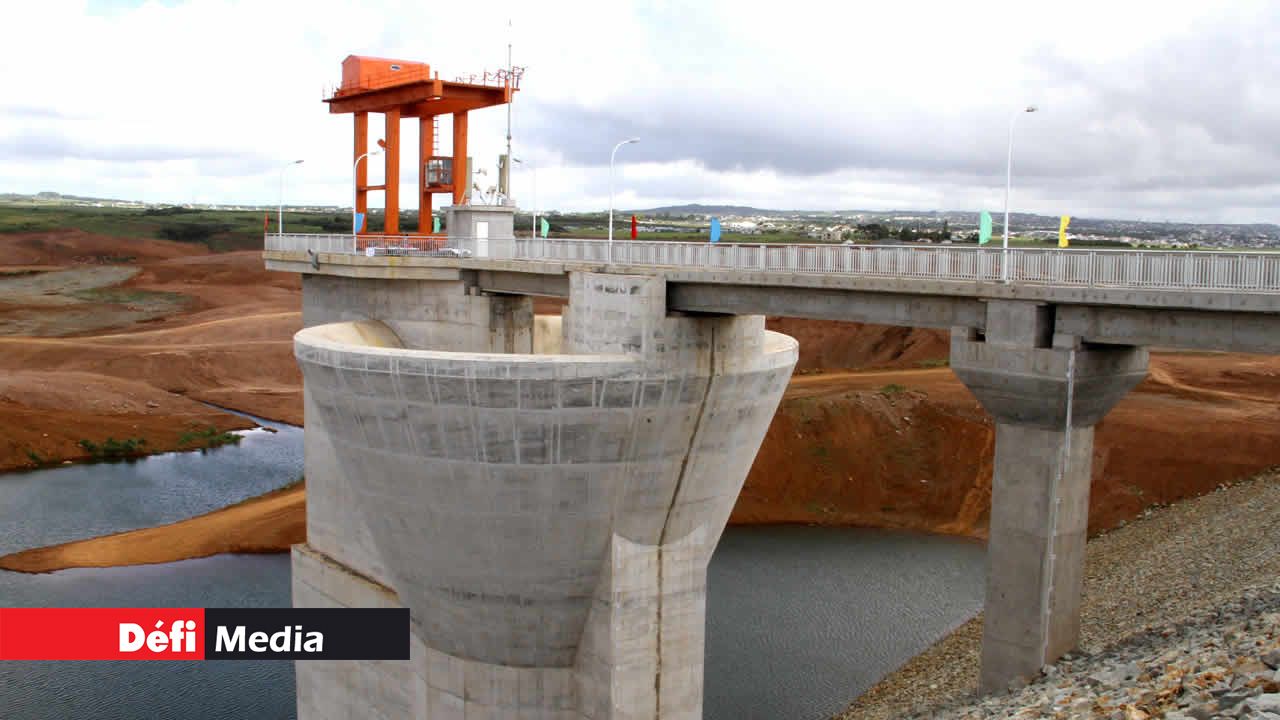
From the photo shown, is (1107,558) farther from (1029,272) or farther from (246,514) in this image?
(246,514)

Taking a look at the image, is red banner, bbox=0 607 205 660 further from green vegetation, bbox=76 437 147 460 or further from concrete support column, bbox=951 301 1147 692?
green vegetation, bbox=76 437 147 460

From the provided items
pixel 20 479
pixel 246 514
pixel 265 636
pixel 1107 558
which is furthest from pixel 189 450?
pixel 1107 558

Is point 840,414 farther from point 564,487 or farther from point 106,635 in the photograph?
point 564,487

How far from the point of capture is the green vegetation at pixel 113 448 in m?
55.3

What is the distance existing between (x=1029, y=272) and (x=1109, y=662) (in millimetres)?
5282

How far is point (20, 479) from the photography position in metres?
51.2

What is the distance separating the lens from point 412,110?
31875 millimetres

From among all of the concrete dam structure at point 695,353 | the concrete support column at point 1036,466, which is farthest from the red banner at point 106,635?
the concrete support column at point 1036,466

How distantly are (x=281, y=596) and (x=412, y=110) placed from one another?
16.5 m

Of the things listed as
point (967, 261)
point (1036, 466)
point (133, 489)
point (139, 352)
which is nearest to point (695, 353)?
point (967, 261)

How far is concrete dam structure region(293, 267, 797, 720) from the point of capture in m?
19.7

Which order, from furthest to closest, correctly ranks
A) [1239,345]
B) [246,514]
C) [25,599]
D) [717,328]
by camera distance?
1. [246,514]
2. [25,599]
3. [717,328]
4. [1239,345]

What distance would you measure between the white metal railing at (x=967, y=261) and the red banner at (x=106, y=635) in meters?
14.1

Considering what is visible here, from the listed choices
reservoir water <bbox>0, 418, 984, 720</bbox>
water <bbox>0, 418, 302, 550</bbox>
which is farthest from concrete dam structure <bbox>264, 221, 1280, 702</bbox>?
water <bbox>0, 418, 302, 550</bbox>
